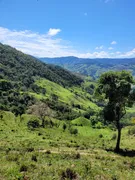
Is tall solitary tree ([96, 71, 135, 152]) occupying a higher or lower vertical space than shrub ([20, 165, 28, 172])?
higher

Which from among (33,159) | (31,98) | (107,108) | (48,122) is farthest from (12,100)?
(33,159)

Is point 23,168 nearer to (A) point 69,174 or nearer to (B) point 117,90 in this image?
(A) point 69,174

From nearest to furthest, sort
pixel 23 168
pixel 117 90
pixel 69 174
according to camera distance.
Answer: pixel 69 174 → pixel 23 168 → pixel 117 90

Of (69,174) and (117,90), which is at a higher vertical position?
(117,90)

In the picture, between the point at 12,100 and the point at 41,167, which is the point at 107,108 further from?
the point at 12,100

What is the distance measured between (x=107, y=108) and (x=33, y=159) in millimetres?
18857

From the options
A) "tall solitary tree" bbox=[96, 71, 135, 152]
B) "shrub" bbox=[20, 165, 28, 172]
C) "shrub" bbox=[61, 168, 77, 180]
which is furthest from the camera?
"tall solitary tree" bbox=[96, 71, 135, 152]

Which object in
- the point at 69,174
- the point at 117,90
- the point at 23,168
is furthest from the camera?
the point at 117,90

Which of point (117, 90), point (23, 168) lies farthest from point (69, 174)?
point (117, 90)

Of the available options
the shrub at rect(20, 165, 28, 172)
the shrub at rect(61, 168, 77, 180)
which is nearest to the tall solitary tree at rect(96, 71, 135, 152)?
the shrub at rect(61, 168, 77, 180)

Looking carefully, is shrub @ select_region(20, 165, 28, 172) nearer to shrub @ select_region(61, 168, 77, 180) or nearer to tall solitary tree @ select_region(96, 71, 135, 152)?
shrub @ select_region(61, 168, 77, 180)

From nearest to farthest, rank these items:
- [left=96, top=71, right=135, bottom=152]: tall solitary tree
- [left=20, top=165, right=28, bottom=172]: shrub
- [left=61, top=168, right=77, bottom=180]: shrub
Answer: [left=61, top=168, right=77, bottom=180]: shrub < [left=20, top=165, right=28, bottom=172]: shrub < [left=96, top=71, right=135, bottom=152]: tall solitary tree

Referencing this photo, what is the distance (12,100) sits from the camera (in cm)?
18488

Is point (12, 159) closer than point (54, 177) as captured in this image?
No
